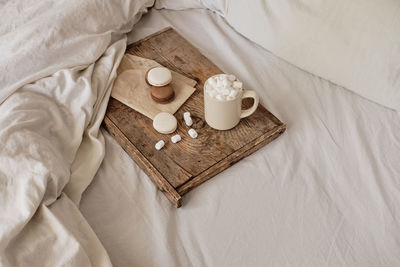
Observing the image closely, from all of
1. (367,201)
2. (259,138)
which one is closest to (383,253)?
(367,201)

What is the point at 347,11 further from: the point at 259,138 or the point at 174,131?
the point at 174,131

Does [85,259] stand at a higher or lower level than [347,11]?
lower

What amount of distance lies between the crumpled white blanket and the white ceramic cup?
0.23 meters

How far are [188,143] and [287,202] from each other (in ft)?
0.74

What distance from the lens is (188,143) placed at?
82 cm

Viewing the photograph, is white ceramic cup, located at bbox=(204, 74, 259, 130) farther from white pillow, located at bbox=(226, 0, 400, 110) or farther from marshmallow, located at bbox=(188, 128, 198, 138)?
white pillow, located at bbox=(226, 0, 400, 110)

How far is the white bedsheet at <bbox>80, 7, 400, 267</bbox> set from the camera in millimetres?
697

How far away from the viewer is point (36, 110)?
2.60 feet

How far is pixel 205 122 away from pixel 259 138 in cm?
12

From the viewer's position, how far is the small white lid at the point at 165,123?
2.72 feet

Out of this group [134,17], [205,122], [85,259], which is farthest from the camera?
[134,17]

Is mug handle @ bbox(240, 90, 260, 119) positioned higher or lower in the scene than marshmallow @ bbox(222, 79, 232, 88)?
lower

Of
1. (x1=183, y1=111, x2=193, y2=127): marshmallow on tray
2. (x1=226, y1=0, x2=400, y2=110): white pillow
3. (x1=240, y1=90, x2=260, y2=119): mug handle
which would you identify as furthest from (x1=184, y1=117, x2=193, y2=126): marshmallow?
(x1=226, y1=0, x2=400, y2=110): white pillow

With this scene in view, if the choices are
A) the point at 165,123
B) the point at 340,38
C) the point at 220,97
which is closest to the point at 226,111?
the point at 220,97
